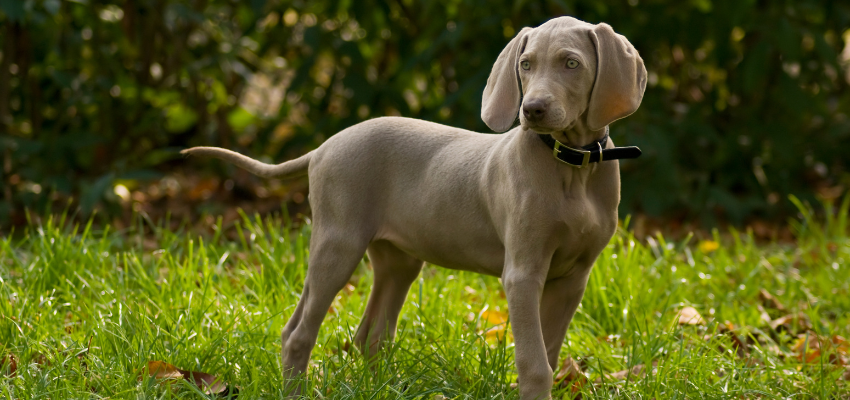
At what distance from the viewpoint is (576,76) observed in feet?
7.43

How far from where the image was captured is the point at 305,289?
2820 mm

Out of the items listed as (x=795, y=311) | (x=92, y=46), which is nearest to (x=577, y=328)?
(x=795, y=311)

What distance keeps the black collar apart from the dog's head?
0.22 ft

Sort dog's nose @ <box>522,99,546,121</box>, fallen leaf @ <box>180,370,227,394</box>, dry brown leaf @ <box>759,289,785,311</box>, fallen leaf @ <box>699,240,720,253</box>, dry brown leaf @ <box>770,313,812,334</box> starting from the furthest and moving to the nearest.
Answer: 1. fallen leaf @ <box>699,240,720,253</box>
2. dry brown leaf @ <box>759,289,785,311</box>
3. dry brown leaf @ <box>770,313,812,334</box>
4. fallen leaf @ <box>180,370,227,394</box>
5. dog's nose @ <box>522,99,546,121</box>

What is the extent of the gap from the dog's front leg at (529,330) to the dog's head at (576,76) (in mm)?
422

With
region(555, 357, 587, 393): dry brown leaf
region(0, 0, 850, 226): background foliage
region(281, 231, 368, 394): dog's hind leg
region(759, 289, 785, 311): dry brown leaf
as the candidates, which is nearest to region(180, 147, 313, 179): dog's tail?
region(281, 231, 368, 394): dog's hind leg

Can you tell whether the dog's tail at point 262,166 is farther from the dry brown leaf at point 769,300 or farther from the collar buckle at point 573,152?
the dry brown leaf at point 769,300

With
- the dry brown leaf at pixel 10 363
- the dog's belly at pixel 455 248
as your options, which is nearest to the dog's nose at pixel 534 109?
the dog's belly at pixel 455 248

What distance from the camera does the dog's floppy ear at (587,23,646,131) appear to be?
7.49 feet

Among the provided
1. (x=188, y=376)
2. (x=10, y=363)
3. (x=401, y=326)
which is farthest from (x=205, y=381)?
(x=401, y=326)

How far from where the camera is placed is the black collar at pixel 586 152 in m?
2.34

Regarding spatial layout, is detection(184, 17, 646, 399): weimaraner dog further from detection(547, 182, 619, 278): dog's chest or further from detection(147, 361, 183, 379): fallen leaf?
detection(147, 361, 183, 379): fallen leaf

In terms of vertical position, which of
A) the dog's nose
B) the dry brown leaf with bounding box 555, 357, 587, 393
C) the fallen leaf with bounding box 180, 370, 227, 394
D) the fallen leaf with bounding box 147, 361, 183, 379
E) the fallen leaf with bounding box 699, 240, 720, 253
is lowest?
the fallen leaf with bounding box 699, 240, 720, 253

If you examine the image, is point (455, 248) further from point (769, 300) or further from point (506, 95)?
point (769, 300)
